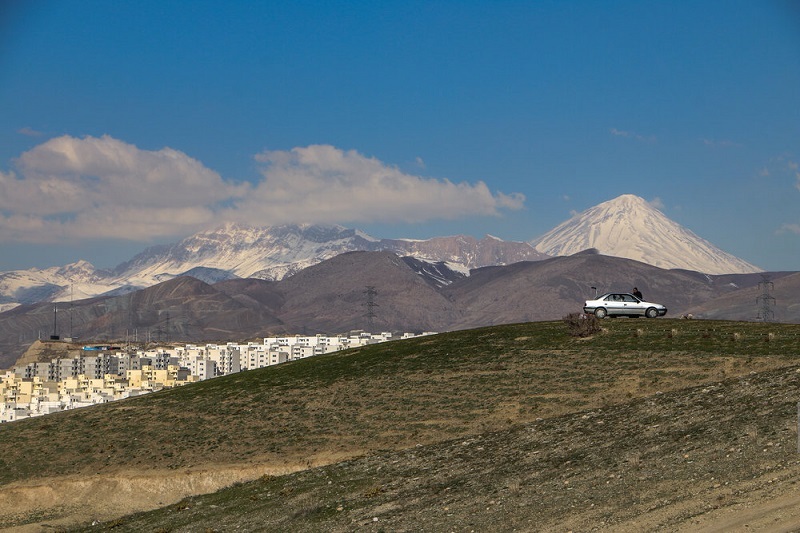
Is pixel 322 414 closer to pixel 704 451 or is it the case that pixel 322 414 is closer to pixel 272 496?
pixel 272 496

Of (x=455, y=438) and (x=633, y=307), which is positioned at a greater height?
Result: (x=633, y=307)

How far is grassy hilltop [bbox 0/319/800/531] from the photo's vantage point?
31594 millimetres

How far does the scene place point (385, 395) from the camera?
6150 centimetres

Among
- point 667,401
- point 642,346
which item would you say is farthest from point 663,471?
point 642,346

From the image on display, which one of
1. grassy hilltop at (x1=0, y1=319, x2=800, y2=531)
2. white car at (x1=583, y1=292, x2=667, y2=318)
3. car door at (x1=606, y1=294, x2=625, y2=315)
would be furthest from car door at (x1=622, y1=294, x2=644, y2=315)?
grassy hilltop at (x1=0, y1=319, x2=800, y2=531)

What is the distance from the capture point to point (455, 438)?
163 ft

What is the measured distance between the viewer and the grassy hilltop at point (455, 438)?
3159cm

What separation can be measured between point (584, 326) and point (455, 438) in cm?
2135

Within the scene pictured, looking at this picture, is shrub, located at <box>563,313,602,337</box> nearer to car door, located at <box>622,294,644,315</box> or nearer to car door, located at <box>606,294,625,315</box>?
car door, located at <box>606,294,625,315</box>

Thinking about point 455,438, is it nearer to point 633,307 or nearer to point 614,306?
point 614,306

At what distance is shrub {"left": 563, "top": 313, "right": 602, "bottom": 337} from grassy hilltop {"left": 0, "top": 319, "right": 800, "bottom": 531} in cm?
74

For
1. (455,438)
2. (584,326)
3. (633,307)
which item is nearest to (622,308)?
(633,307)

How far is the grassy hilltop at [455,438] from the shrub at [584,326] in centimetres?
74

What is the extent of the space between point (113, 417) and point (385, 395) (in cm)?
1982
